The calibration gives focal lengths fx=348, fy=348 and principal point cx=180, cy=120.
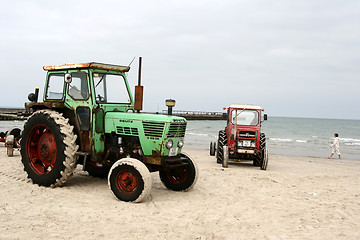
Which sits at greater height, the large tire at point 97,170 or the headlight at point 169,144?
the headlight at point 169,144

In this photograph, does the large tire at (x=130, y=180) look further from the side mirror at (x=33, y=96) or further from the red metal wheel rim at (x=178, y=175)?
the side mirror at (x=33, y=96)

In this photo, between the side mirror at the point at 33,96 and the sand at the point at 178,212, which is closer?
the sand at the point at 178,212

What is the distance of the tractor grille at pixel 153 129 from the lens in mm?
6586

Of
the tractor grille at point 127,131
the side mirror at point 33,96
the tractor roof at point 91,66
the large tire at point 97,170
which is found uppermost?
the tractor roof at point 91,66

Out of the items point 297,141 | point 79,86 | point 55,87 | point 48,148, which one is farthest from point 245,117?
point 297,141

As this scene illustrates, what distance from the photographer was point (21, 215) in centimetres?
541

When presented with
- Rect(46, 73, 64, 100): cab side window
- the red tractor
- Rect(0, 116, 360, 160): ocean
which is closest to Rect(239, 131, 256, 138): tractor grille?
the red tractor

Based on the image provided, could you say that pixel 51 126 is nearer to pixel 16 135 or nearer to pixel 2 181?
pixel 2 181

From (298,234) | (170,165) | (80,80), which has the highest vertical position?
(80,80)

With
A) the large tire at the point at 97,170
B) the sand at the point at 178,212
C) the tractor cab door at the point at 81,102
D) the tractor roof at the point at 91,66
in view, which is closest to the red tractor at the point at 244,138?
the sand at the point at 178,212

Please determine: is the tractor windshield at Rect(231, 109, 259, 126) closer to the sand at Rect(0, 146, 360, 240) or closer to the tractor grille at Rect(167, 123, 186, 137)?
the sand at Rect(0, 146, 360, 240)

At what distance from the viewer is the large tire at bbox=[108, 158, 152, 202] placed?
625 centimetres

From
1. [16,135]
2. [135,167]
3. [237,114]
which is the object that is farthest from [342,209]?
[16,135]

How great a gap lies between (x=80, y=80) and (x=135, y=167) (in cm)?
234
